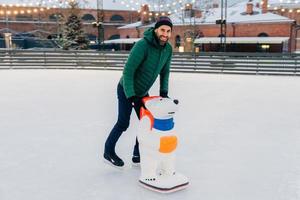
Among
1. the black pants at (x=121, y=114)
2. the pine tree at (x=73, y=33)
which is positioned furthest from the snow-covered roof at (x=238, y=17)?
the black pants at (x=121, y=114)

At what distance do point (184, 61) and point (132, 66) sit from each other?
472 inches

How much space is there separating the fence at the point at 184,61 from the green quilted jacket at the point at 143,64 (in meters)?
11.2

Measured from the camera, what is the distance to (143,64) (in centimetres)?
328

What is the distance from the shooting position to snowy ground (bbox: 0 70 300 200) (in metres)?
3.35

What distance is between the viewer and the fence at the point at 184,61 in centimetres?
1363

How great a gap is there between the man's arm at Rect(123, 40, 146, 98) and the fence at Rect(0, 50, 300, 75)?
449 inches

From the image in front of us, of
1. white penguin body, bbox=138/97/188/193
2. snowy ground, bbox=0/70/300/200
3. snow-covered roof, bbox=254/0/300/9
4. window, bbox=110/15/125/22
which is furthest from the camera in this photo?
window, bbox=110/15/125/22

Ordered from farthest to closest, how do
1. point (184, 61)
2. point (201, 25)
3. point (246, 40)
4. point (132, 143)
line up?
point (201, 25) → point (246, 40) → point (184, 61) → point (132, 143)

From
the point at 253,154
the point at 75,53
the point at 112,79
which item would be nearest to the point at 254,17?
the point at 75,53

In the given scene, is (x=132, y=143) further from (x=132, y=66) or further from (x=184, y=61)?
(x=184, y=61)

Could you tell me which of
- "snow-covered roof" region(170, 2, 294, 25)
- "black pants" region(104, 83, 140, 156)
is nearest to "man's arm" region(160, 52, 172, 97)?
"black pants" region(104, 83, 140, 156)

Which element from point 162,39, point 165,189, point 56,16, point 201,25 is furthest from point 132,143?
point 56,16

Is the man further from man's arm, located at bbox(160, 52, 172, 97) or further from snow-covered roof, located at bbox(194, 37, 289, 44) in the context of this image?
snow-covered roof, located at bbox(194, 37, 289, 44)

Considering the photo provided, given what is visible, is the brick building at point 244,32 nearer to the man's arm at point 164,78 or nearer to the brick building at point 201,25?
the brick building at point 201,25
